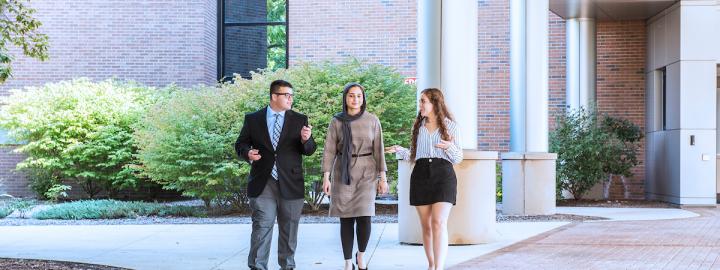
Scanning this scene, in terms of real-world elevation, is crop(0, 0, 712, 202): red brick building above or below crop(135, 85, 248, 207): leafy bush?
above

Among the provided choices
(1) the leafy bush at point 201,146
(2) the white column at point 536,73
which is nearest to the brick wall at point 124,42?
(1) the leafy bush at point 201,146

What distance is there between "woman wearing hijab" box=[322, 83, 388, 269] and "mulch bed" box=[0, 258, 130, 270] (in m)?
2.22

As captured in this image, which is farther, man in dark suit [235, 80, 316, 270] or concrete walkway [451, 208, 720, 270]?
concrete walkway [451, 208, 720, 270]

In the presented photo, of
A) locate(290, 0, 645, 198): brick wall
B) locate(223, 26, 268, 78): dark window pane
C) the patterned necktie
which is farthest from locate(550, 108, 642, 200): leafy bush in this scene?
the patterned necktie

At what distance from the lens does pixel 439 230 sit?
7.97 metres

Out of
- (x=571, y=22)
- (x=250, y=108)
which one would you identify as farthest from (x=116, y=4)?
(x=571, y=22)

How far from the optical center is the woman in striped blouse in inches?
313

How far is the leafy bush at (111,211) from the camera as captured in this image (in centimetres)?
1644

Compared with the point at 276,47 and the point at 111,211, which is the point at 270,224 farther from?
the point at 276,47

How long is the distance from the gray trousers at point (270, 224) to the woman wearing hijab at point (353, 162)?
359 mm

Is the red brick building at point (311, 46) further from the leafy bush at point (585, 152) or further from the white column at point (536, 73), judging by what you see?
the white column at point (536, 73)

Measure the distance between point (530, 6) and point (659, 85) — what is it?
6.08m

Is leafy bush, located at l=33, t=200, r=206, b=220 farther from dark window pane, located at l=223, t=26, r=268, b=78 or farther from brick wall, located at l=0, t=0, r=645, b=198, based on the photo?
dark window pane, located at l=223, t=26, r=268, b=78

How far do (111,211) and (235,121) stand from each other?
2588 millimetres
